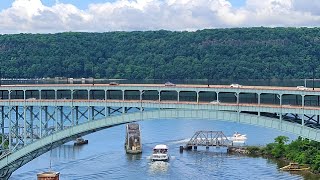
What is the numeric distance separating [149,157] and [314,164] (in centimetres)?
2214

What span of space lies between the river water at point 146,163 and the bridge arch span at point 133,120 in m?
12.9

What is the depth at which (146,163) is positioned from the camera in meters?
83.8

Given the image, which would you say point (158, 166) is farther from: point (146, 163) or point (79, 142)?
point (79, 142)

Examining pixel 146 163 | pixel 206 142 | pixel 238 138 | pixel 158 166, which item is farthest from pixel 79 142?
pixel 238 138

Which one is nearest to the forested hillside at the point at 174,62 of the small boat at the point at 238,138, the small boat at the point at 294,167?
the small boat at the point at 238,138

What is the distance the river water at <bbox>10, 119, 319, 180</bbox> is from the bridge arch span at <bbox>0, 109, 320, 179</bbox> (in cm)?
1292

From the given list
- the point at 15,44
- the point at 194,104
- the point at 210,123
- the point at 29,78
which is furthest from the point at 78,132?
the point at 15,44

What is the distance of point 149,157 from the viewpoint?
87.1 meters

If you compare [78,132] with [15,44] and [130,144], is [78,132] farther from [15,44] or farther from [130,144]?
[15,44]

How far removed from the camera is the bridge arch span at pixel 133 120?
5216cm

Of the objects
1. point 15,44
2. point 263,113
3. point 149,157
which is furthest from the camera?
point 15,44

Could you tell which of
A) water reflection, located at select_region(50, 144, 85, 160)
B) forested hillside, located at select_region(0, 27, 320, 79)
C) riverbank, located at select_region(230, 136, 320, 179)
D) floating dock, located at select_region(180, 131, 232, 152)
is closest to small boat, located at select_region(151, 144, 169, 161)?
floating dock, located at select_region(180, 131, 232, 152)

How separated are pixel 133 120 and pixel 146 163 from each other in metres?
28.7

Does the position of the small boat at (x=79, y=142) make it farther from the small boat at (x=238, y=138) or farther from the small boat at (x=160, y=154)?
the small boat at (x=238, y=138)
